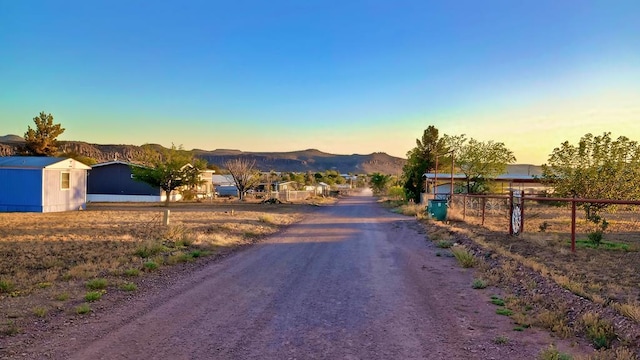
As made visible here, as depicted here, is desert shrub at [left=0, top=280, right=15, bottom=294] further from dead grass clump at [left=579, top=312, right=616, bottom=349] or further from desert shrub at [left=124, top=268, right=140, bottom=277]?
dead grass clump at [left=579, top=312, right=616, bottom=349]

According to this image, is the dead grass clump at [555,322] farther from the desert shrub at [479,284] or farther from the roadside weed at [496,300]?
the desert shrub at [479,284]

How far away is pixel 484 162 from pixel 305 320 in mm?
33969

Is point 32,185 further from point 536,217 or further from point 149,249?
point 536,217

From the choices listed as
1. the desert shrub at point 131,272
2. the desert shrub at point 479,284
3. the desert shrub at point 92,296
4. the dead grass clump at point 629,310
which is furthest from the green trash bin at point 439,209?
the desert shrub at point 92,296

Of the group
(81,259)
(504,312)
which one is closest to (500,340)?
(504,312)

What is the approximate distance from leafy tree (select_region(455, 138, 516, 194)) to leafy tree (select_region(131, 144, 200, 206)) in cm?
2303

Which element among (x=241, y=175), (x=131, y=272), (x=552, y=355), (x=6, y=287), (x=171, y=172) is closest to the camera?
(x=552, y=355)

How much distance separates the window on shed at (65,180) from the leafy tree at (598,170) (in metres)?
28.7

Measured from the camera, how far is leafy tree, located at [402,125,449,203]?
4150cm

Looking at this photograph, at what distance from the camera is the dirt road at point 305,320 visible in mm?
4848

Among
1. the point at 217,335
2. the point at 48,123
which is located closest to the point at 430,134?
the point at 217,335

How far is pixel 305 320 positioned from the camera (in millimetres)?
5984

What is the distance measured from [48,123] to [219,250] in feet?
182

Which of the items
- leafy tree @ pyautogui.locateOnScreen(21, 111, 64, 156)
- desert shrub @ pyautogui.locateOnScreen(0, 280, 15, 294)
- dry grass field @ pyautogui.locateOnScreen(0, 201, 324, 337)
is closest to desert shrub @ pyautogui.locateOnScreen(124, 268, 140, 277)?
dry grass field @ pyautogui.locateOnScreen(0, 201, 324, 337)
